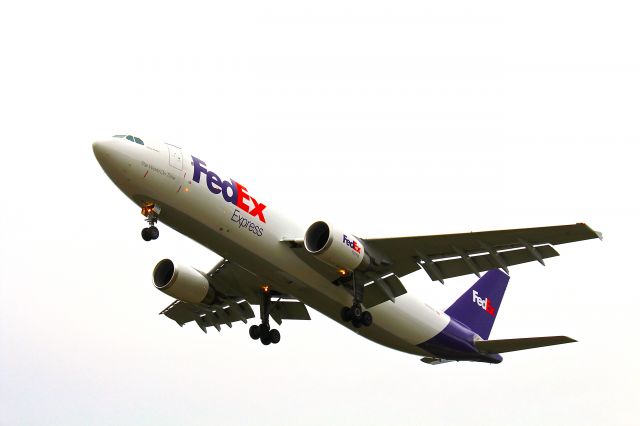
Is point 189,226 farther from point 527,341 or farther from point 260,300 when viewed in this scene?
point 527,341

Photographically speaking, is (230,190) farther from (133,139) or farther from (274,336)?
(274,336)

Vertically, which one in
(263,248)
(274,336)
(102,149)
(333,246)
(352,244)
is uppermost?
(102,149)

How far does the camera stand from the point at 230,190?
26484 mm

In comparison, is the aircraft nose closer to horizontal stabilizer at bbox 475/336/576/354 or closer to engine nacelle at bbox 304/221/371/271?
engine nacelle at bbox 304/221/371/271

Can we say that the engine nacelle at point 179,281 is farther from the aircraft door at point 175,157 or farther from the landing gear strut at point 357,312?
the aircraft door at point 175,157

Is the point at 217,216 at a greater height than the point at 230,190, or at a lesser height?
lesser

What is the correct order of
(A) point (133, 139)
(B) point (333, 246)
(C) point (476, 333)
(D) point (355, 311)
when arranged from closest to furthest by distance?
(A) point (133, 139)
(B) point (333, 246)
(D) point (355, 311)
(C) point (476, 333)

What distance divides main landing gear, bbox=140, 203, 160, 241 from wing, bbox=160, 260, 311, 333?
4.85m

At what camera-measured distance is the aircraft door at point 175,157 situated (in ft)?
84.4

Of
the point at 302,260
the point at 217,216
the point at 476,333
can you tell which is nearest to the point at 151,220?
the point at 217,216

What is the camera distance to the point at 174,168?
25.7 meters

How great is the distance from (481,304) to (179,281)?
38.2 feet

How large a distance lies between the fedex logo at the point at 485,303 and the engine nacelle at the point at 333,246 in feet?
30.4

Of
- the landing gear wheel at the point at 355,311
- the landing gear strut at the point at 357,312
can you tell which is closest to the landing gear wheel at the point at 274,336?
the landing gear strut at the point at 357,312
